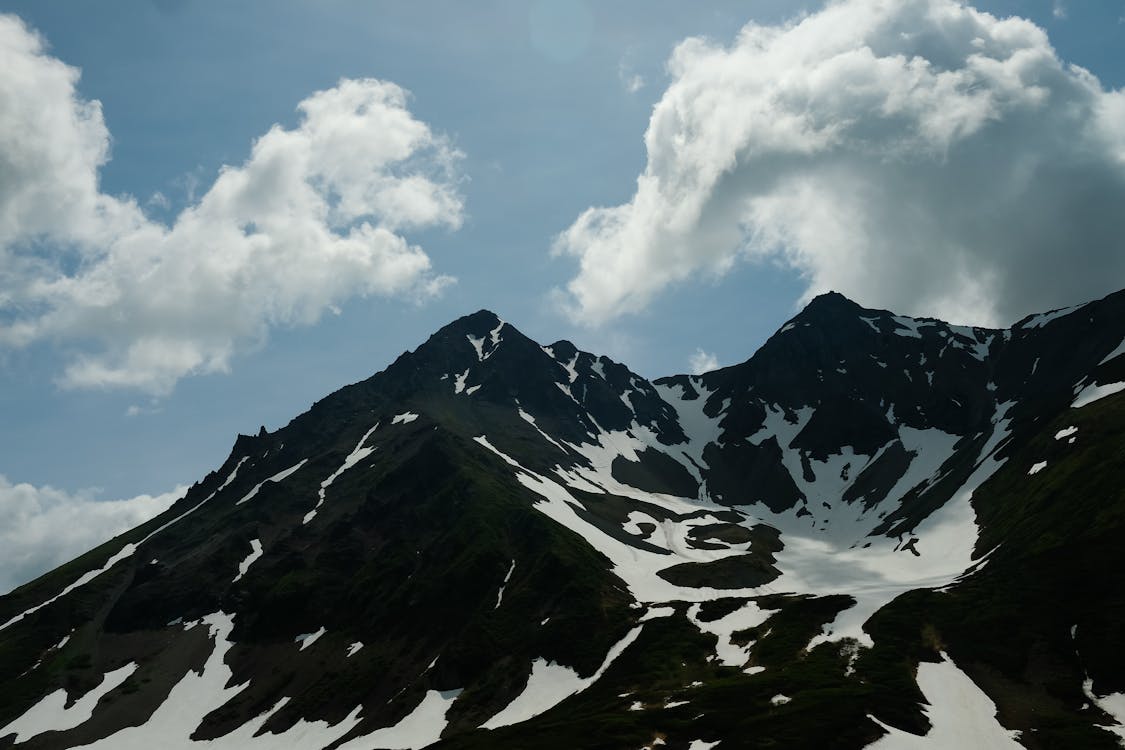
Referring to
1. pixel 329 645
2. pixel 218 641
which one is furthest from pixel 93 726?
pixel 329 645

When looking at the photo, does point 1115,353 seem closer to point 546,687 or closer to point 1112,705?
point 1112,705

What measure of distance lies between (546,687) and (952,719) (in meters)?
54.4

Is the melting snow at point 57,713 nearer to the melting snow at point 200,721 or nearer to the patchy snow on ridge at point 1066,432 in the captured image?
the melting snow at point 200,721

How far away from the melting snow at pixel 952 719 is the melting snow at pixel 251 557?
153403mm

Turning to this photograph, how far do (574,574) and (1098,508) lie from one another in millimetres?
80232

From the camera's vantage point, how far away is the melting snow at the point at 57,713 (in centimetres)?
12975

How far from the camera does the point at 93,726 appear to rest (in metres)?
129

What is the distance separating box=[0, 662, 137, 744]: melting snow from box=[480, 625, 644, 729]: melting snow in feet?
A: 281

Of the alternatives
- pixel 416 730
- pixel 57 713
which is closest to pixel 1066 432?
pixel 416 730

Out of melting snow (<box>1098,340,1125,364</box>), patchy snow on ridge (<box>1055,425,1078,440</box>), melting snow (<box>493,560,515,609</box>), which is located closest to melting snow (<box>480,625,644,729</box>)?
melting snow (<box>493,560,515,609</box>)

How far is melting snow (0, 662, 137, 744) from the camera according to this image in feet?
426

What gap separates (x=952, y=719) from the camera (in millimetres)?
66312

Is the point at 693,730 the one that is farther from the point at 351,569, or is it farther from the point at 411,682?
the point at 351,569

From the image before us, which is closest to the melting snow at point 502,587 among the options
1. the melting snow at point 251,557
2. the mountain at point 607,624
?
the mountain at point 607,624
